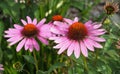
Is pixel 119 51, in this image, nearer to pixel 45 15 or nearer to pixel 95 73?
pixel 95 73

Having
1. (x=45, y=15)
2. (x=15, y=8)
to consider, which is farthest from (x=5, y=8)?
(x=45, y=15)

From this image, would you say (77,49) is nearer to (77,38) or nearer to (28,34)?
(77,38)

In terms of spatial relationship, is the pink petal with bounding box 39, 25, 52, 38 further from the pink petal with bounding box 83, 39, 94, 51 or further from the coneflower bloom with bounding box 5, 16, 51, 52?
the pink petal with bounding box 83, 39, 94, 51

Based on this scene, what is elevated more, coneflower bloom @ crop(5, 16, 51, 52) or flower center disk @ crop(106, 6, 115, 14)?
flower center disk @ crop(106, 6, 115, 14)

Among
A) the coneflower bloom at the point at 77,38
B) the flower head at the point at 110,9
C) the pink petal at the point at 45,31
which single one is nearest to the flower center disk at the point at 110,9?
the flower head at the point at 110,9

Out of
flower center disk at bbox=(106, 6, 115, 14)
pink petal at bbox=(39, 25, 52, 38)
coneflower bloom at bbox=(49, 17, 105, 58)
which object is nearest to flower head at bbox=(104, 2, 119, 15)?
flower center disk at bbox=(106, 6, 115, 14)

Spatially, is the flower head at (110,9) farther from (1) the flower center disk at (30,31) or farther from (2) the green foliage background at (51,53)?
(1) the flower center disk at (30,31)

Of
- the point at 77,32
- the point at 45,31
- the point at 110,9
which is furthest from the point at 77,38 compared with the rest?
the point at 110,9
